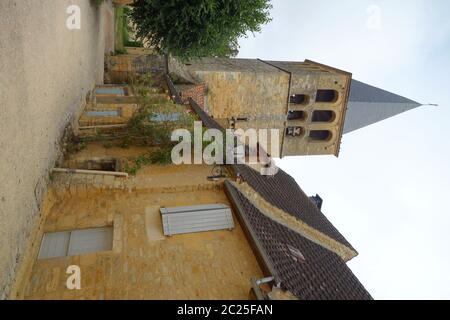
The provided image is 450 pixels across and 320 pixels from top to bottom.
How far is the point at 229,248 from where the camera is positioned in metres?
6.78

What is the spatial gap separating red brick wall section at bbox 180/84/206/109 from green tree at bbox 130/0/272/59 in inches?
95.5

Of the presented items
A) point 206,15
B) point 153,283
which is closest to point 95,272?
point 153,283

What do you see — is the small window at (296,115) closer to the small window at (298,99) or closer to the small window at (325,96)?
the small window at (298,99)

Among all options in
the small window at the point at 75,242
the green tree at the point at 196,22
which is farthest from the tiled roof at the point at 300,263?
the green tree at the point at 196,22

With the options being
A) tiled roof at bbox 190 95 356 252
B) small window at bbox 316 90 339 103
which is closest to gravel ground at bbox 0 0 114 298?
tiled roof at bbox 190 95 356 252

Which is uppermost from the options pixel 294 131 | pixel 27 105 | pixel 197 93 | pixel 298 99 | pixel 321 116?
pixel 27 105

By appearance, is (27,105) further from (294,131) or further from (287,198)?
(294,131)

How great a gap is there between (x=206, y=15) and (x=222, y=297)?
901 centimetres

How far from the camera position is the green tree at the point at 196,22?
11.3m

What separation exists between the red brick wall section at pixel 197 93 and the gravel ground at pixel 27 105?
6.42m

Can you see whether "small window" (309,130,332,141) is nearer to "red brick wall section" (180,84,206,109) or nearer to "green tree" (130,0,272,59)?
"red brick wall section" (180,84,206,109)

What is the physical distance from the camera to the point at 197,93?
16.6 m

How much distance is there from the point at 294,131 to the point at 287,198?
10716 mm

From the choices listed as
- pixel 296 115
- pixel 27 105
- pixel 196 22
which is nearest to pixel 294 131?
pixel 296 115
